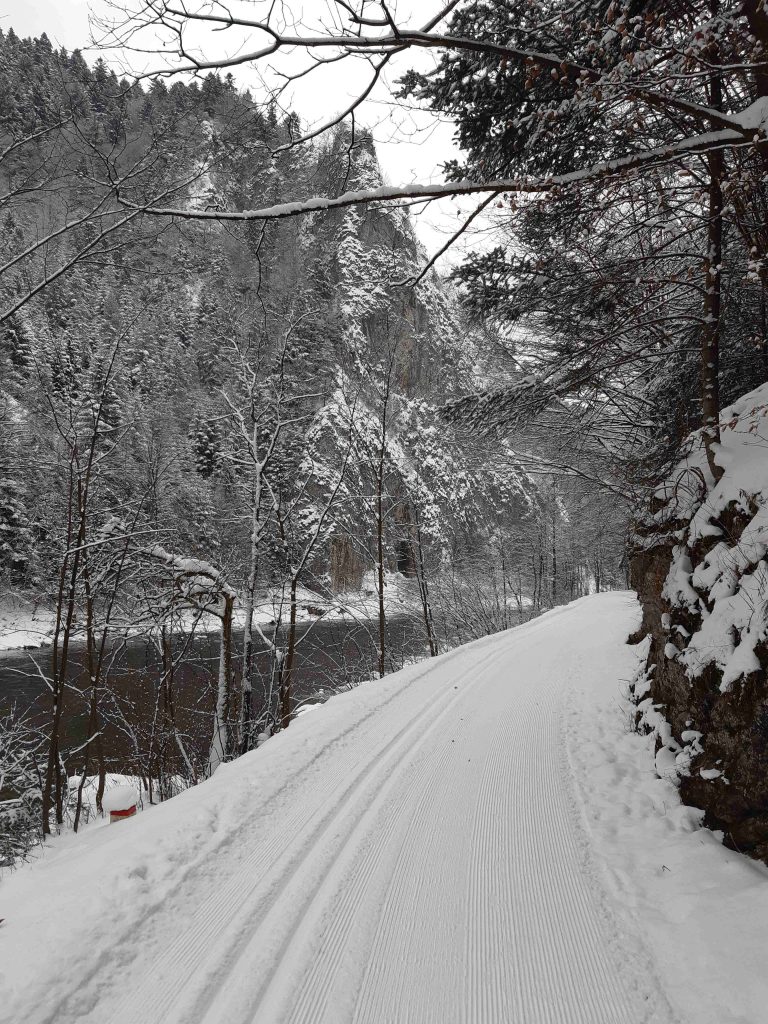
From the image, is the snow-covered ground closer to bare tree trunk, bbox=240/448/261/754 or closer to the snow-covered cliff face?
the snow-covered cliff face

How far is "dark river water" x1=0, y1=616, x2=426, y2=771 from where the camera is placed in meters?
9.77

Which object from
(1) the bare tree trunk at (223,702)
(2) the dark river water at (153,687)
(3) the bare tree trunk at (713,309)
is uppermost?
(3) the bare tree trunk at (713,309)

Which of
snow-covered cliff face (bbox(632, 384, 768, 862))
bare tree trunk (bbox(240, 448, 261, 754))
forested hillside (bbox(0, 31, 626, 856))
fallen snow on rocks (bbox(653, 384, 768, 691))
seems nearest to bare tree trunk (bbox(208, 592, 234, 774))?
forested hillside (bbox(0, 31, 626, 856))

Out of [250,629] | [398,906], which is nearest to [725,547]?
[398,906]

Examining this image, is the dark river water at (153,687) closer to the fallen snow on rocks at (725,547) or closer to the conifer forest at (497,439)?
the conifer forest at (497,439)

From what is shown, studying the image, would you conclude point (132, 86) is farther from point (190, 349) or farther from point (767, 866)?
point (190, 349)

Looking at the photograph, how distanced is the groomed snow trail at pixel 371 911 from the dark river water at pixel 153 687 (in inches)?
185

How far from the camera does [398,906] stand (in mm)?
2451

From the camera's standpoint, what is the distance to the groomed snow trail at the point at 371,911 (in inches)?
73.5

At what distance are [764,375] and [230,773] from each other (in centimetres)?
657

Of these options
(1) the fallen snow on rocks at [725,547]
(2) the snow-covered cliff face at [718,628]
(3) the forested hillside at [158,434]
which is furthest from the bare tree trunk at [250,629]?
(1) the fallen snow on rocks at [725,547]

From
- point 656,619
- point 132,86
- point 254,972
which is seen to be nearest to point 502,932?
point 254,972

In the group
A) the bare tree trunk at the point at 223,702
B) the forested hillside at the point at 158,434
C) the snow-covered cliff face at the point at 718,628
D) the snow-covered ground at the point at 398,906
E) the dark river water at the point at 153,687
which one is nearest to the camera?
the snow-covered ground at the point at 398,906

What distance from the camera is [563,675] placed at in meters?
7.32
